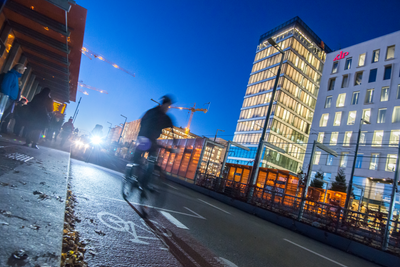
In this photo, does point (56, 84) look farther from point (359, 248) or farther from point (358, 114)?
A: point (358, 114)

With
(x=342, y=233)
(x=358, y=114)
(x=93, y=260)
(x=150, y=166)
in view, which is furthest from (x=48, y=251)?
(x=358, y=114)

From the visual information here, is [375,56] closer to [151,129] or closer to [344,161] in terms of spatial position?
[344,161]

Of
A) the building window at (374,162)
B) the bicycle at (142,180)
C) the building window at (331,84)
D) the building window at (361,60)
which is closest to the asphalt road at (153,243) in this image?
the bicycle at (142,180)

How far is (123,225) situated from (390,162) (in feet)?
122

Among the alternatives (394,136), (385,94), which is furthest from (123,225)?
(385,94)

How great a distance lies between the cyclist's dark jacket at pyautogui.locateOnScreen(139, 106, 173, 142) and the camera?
5.07 m

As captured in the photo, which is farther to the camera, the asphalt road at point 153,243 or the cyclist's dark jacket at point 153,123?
the cyclist's dark jacket at point 153,123

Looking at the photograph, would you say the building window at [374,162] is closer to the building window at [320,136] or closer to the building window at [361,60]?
the building window at [320,136]

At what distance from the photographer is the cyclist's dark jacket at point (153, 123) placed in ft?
16.6

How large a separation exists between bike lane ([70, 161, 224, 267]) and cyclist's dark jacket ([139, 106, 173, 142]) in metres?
1.74

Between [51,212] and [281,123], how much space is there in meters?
61.1

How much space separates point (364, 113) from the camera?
3616 centimetres

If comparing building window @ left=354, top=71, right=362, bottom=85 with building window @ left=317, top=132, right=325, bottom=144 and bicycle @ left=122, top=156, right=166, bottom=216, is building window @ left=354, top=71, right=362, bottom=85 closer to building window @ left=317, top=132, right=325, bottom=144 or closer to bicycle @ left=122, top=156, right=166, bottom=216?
building window @ left=317, top=132, right=325, bottom=144

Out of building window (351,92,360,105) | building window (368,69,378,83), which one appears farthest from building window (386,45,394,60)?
building window (351,92,360,105)
